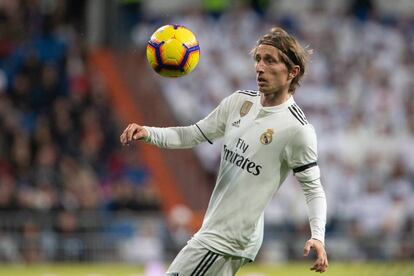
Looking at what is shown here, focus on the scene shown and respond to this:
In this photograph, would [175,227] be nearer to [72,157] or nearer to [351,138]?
[72,157]

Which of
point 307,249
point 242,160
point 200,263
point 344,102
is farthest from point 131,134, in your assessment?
point 344,102

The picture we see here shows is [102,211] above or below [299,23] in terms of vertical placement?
below

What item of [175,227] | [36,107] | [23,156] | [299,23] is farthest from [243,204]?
[299,23]

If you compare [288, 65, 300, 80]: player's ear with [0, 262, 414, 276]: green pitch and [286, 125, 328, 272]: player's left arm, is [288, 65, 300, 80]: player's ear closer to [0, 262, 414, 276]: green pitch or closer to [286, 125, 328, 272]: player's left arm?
[286, 125, 328, 272]: player's left arm

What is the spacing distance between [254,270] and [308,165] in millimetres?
9507

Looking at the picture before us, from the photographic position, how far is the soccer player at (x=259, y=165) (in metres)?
7.34

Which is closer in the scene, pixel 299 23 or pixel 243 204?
pixel 243 204

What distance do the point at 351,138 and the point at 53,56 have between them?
580 cm

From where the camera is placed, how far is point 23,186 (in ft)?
58.5

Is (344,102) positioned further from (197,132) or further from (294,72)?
(294,72)

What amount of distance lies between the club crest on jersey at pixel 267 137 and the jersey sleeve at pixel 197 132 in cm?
40

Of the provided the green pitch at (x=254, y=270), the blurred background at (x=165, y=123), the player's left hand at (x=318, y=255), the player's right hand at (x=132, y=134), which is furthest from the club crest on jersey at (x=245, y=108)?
the blurred background at (x=165, y=123)

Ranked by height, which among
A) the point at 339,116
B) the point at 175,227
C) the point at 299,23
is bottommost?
the point at 175,227

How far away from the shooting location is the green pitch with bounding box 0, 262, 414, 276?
51.5ft
